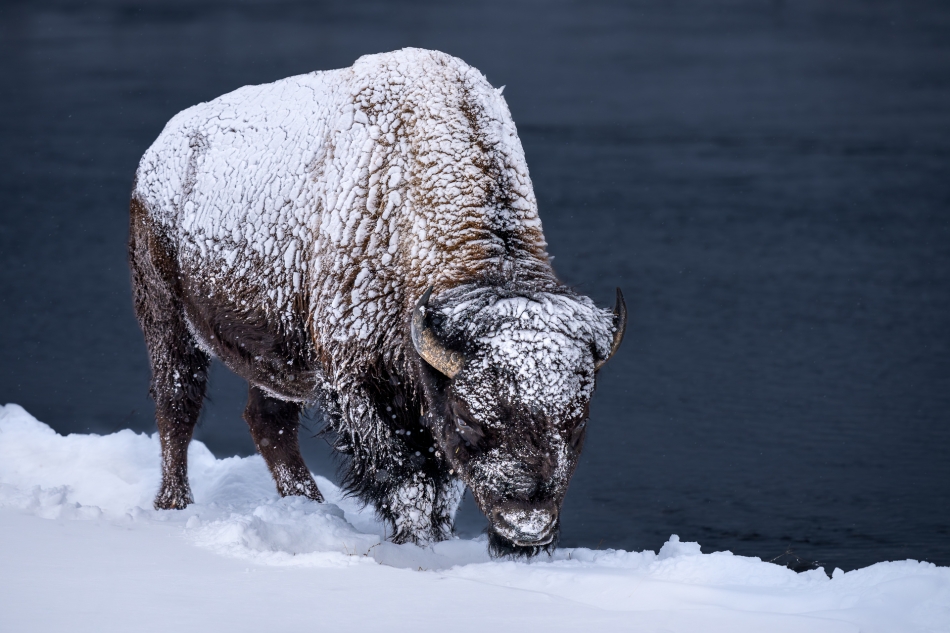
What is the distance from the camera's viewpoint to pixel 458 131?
4.64m

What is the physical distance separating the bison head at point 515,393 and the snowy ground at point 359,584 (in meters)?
0.27

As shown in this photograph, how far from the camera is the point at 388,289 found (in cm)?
450

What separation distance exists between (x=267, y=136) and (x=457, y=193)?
1330mm

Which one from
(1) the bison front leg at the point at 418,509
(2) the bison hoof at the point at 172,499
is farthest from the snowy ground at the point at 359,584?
(2) the bison hoof at the point at 172,499

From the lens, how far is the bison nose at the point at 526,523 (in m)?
3.68

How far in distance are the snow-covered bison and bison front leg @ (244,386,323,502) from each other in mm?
63

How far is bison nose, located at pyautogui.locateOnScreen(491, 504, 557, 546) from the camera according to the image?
3676 mm

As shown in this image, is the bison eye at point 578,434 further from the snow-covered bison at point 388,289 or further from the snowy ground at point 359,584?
the snowy ground at point 359,584

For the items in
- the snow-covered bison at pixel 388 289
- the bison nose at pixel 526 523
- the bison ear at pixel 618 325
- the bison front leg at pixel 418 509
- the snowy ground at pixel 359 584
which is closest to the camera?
the snowy ground at pixel 359 584

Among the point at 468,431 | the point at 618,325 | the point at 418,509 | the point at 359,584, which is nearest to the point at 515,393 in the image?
the point at 468,431

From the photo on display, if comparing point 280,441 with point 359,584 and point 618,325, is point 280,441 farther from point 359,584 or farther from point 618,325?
point 618,325

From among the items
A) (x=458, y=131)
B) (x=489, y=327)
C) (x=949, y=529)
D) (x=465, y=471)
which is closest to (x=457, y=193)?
(x=458, y=131)

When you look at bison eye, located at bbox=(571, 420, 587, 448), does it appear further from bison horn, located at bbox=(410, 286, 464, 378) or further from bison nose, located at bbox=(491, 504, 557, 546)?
bison horn, located at bbox=(410, 286, 464, 378)

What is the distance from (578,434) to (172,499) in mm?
2815
